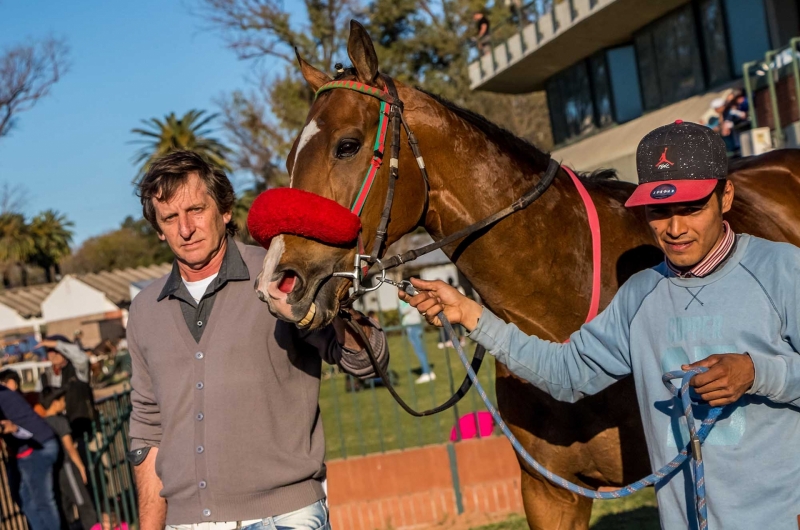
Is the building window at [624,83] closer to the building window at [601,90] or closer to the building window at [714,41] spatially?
the building window at [601,90]

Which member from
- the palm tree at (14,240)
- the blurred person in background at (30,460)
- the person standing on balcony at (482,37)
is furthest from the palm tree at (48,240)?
the blurred person in background at (30,460)

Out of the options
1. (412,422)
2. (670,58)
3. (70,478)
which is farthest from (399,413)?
(670,58)

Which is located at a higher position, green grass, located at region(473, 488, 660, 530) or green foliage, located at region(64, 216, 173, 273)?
green foliage, located at region(64, 216, 173, 273)

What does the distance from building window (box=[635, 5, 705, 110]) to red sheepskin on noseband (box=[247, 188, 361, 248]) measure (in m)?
17.7

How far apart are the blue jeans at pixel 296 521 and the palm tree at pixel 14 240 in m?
59.2

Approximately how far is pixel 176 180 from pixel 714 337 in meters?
1.88

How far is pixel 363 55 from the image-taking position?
2.93 metres

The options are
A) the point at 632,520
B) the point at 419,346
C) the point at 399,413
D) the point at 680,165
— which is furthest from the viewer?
the point at 419,346

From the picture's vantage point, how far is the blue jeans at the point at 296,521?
2701 millimetres

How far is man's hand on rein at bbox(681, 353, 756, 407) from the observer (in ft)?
6.50

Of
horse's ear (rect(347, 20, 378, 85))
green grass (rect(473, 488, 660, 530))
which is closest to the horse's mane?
horse's ear (rect(347, 20, 378, 85))

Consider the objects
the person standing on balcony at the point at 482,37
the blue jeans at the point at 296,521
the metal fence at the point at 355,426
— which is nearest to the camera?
Result: the blue jeans at the point at 296,521

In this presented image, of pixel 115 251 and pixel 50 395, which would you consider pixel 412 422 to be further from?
pixel 115 251

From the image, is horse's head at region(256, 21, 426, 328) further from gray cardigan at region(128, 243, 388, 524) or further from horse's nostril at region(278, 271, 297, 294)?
gray cardigan at region(128, 243, 388, 524)
